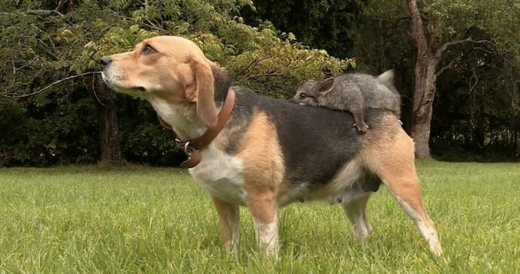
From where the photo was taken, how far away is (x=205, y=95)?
3.99 m

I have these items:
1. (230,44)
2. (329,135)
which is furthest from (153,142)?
(329,135)

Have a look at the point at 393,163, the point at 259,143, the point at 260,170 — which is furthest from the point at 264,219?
the point at 393,163

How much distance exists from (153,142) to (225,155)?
20715 mm

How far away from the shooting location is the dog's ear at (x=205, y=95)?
398 cm

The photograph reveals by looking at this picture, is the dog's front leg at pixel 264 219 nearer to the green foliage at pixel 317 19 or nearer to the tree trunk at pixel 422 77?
the green foliage at pixel 317 19

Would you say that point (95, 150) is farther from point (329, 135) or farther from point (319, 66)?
point (329, 135)

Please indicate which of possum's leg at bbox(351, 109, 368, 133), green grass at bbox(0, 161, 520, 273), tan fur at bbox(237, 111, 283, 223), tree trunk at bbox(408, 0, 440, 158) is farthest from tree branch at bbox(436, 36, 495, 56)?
tan fur at bbox(237, 111, 283, 223)

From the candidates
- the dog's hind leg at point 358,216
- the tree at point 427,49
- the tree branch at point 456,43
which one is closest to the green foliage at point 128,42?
the dog's hind leg at point 358,216

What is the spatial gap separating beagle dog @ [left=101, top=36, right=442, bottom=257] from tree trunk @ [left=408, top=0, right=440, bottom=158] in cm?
2390

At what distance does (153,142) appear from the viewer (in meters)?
24.5

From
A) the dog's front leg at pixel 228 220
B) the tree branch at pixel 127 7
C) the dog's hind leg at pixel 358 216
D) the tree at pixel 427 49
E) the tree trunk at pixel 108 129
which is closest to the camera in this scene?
the dog's front leg at pixel 228 220

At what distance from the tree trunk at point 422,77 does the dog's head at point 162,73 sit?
2474cm

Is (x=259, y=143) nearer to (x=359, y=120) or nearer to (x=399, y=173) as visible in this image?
(x=359, y=120)

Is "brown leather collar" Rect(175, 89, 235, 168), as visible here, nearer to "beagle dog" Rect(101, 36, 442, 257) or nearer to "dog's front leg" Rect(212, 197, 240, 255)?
"beagle dog" Rect(101, 36, 442, 257)
